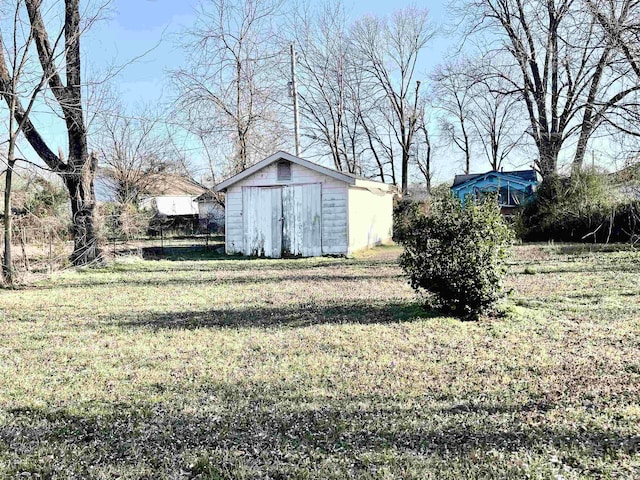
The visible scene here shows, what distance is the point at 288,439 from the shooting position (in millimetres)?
3309

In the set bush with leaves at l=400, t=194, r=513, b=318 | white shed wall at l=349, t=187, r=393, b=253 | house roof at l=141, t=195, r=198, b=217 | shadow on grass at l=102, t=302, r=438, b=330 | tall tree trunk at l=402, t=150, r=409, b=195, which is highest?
tall tree trunk at l=402, t=150, r=409, b=195

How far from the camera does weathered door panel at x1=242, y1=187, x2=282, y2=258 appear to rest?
1587 centimetres

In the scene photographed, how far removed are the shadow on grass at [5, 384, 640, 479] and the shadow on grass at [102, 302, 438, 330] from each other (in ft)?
8.97

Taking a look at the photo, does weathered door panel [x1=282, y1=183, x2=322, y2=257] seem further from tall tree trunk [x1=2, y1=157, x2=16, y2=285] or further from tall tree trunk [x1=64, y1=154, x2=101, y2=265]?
tall tree trunk [x1=2, y1=157, x2=16, y2=285]

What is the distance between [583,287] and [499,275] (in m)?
3.13

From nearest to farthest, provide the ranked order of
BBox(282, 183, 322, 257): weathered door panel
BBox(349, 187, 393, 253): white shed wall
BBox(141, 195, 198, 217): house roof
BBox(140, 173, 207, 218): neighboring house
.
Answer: BBox(282, 183, 322, 257): weathered door panel < BBox(349, 187, 393, 253): white shed wall < BBox(140, 173, 207, 218): neighboring house < BBox(141, 195, 198, 217): house roof

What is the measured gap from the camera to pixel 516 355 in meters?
5.08

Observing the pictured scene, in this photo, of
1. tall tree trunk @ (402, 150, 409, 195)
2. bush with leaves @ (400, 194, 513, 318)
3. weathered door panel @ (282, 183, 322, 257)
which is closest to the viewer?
bush with leaves @ (400, 194, 513, 318)

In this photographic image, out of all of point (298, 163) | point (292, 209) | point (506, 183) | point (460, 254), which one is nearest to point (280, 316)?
point (460, 254)

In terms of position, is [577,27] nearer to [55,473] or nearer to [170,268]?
[55,473]

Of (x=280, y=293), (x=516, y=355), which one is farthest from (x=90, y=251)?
(x=516, y=355)

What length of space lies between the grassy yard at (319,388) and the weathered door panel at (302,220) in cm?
707

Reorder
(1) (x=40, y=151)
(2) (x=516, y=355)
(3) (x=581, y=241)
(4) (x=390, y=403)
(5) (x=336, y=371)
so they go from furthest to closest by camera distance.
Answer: (3) (x=581, y=241), (1) (x=40, y=151), (2) (x=516, y=355), (5) (x=336, y=371), (4) (x=390, y=403)

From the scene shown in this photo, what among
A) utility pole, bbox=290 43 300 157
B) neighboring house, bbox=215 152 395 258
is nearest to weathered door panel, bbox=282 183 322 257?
neighboring house, bbox=215 152 395 258
